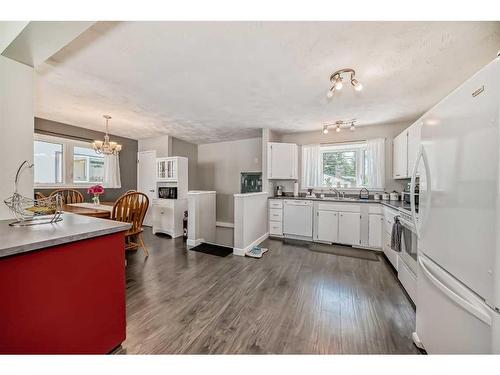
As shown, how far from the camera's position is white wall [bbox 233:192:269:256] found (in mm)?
3168

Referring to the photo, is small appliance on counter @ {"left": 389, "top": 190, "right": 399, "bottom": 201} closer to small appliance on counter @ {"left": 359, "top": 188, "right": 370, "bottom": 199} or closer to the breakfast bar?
small appliance on counter @ {"left": 359, "top": 188, "right": 370, "bottom": 199}

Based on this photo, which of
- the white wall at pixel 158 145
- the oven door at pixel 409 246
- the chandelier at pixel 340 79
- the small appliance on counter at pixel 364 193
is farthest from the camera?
the white wall at pixel 158 145

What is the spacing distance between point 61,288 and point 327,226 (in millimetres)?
Result: 3607

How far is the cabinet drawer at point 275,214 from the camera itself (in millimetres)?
4066

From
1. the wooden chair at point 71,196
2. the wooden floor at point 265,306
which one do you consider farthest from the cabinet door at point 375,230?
the wooden chair at point 71,196

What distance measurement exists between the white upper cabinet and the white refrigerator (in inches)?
113

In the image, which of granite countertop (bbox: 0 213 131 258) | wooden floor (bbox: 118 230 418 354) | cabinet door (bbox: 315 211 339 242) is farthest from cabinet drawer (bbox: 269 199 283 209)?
granite countertop (bbox: 0 213 131 258)

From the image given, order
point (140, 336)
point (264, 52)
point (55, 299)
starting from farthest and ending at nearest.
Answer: point (264, 52)
point (140, 336)
point (55, 299)

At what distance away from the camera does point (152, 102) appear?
2.84m

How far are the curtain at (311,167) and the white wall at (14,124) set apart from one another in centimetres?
420

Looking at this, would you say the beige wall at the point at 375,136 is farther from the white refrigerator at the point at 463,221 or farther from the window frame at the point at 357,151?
the white refrigerator at the point at 463,221

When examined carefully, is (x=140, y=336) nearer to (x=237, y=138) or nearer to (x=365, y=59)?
(x=365, y=59)
